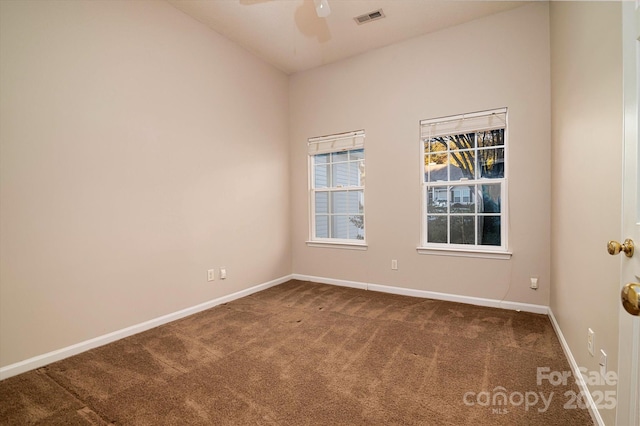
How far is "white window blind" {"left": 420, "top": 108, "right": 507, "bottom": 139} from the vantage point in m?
3.20

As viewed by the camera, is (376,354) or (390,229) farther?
(390,229)

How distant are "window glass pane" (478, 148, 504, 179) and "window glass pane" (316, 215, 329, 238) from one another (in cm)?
212

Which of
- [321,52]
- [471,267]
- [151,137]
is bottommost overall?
[471,267]

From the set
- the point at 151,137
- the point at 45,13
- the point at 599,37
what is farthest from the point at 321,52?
the point at 599,37

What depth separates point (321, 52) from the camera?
391 cm

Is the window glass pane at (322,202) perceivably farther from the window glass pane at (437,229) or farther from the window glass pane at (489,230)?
the window glass pane at (489,230)

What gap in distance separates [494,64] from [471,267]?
2191 mm

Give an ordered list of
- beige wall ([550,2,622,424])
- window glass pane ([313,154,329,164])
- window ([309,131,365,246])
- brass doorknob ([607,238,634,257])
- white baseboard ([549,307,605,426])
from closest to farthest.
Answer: brass doorknob ([607,238,634,257]) < beige wall ([550,2,622,424]) < white baseboard ([549,307,605,426]) < window ([309,131,365,246]) < window glass pane ([313,154,329,164])

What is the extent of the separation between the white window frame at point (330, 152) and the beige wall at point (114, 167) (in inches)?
37.9

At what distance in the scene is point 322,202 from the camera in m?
4.50

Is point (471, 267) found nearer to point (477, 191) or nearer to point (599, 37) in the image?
point (477, 191)

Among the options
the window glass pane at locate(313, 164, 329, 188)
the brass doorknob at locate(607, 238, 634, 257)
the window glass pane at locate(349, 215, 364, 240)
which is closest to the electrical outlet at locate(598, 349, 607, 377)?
the brass doorknob at locate(607, 238, 634, 257)

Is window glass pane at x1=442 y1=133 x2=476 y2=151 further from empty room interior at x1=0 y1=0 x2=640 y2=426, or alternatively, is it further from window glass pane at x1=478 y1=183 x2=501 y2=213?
window glass pane at x1=478 y1=183 x2=501 y2=213

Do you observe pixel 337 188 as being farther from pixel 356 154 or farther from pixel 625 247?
pixel 625 247
